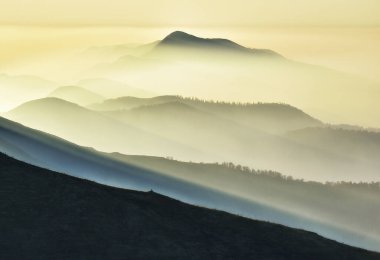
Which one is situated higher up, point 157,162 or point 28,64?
point 28,64

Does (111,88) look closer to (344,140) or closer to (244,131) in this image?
(244,131)

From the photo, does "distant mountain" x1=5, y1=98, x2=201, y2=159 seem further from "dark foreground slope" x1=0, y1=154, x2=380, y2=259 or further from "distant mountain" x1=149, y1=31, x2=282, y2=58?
"distant mountain" x1=149, y1=31, x2=282, y2=58

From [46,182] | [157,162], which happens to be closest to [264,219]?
[157,162]

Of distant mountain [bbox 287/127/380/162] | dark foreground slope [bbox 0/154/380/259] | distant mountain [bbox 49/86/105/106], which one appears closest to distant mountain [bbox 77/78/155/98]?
distant mountain [bbox 49/86/105/106]

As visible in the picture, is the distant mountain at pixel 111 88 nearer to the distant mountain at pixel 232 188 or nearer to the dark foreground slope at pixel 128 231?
the distant mountain at pixel 232 188

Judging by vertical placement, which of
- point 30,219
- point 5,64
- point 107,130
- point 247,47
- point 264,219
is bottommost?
point 30,219

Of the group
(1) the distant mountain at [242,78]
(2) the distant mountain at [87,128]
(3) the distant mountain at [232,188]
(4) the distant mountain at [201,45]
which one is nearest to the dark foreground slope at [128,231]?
(3) the distant mountain at [232,188]

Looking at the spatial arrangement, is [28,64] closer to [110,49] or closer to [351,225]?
[110,49]
